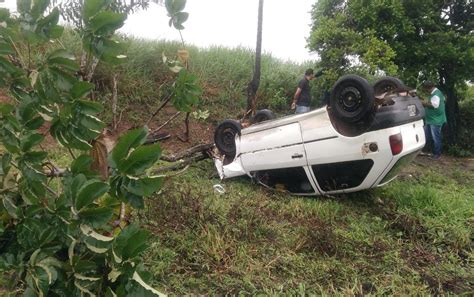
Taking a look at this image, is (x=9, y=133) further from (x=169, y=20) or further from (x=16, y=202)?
(x=169, y=20)

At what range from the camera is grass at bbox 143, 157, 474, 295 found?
10.3 feet

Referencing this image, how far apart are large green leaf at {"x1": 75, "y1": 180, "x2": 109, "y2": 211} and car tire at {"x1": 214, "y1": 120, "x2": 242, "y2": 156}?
464cm

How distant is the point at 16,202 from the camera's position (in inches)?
55.2

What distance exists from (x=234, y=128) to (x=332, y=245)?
2503mm

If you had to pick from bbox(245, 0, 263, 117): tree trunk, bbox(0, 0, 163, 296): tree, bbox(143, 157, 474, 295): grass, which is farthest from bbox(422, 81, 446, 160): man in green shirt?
bbox(0, 0, 163, 296): tree

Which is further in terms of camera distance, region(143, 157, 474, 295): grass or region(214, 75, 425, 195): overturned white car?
region(214, 75, 425, 195): overturned white car

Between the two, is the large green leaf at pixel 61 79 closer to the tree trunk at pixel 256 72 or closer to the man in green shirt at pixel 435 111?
the tree trunk at pixel 256 72

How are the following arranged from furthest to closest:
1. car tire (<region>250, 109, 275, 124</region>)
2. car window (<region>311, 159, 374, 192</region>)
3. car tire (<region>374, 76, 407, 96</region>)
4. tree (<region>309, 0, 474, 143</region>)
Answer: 1. tree (<region>309, 0, 474, 143</region>)
2. car tire (<region>250, 109, 275, 124</region>)
3. car tire (<region>374, 76, 407, 96</region>)
4. car window (<region>311, 159, 374, 192</region>)

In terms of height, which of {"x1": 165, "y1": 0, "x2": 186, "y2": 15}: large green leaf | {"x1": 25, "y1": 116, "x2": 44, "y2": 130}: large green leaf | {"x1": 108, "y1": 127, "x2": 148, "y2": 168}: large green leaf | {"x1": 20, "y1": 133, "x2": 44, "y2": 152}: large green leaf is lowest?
{"x1": 108, "y1": 127, "x2": 148, "y2": 168}: large green leaf

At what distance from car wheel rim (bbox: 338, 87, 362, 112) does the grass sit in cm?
112

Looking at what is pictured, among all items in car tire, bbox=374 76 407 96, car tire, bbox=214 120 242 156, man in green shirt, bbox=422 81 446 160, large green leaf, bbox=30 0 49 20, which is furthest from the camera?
man in green shirt, bbox=422 81 446 160

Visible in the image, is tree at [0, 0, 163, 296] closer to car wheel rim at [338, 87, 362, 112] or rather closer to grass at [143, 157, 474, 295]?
grass at [143, 157, 474, 295]

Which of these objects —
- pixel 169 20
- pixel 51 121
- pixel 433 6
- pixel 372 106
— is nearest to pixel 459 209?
pixel 372 106

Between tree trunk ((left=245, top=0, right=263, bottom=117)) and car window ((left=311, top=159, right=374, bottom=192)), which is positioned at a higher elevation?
tree trunk ((left=245, top=0, right=263, bottom=117))
